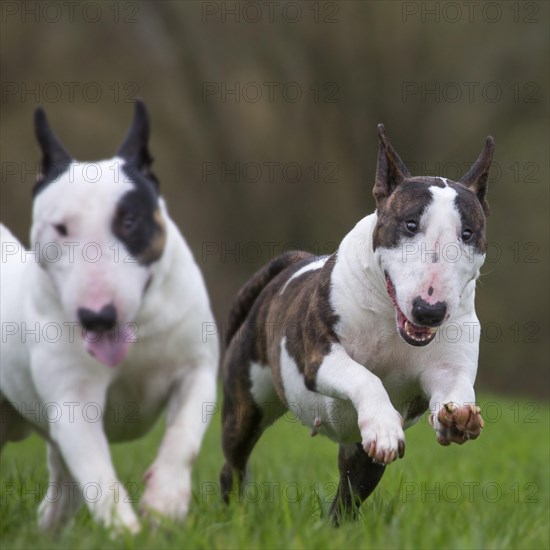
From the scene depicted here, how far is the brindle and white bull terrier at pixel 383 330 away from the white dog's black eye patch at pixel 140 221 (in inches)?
37.1

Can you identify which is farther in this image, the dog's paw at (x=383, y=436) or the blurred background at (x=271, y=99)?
the blurred background at (x=271, y=99)

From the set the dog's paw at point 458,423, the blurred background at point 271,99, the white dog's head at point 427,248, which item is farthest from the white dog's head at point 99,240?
the blurred background at point 271,99

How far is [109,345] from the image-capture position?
4098mm

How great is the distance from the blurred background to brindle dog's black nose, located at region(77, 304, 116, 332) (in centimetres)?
1366

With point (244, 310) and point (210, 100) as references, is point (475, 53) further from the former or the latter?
point (244, 310)

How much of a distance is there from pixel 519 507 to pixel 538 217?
52.3ft

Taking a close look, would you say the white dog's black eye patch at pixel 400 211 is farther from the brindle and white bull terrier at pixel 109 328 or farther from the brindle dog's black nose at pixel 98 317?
the brindle dog's black nose at pixel 98 317

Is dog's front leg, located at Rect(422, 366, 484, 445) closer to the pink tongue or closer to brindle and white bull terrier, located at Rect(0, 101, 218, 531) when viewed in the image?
brindle and white bull terrier, located at Rect(0, 101, 218, 531)

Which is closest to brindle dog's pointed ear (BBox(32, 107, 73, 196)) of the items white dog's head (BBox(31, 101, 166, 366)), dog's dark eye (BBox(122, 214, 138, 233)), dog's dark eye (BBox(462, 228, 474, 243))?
white dog's head (BBox(31, 101, 166, 366))

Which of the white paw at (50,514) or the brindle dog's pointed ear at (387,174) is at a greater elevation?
the brindle dog's pointed ear at (387,174)

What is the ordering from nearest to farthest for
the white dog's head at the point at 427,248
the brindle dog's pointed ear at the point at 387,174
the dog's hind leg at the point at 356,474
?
1. the white dog's head at the point at 427,248
2. the brindle dog's pointed ear at the point at 387,174
3. the dog's hind leg at the point at 356,474

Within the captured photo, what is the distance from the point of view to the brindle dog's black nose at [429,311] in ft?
14.2

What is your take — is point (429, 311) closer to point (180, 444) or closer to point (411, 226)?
point (411, 226)

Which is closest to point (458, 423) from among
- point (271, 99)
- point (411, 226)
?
point (411, 226)
